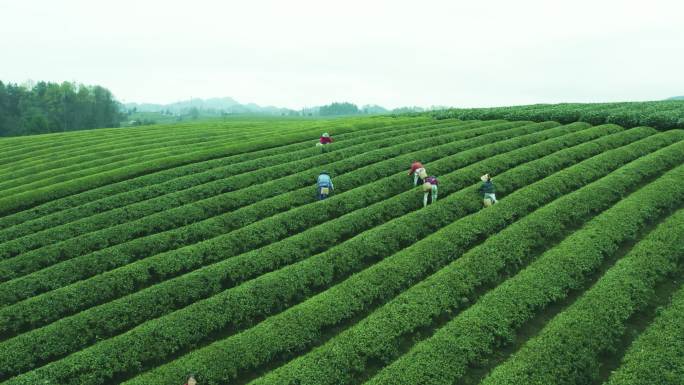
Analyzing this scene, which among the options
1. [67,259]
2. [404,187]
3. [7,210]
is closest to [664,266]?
[404,187]

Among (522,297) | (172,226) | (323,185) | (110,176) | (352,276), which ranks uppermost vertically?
(110,176)

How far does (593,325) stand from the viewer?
10.1m

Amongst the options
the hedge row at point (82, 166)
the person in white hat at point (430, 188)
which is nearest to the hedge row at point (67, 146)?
the hedge row at point (82, 166)

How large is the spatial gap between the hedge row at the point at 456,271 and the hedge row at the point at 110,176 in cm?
1783

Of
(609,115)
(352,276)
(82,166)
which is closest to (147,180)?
(82,166)

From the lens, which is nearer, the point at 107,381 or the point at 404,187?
the point at 107,381

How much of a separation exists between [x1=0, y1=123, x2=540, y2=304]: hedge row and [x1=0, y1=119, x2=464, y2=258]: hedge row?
150 centimetres

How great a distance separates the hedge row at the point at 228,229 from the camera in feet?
45.6

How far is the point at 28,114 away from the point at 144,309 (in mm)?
108853

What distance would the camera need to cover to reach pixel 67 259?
15.5 metres

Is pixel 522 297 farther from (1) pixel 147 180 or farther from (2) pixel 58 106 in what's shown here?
(2) pixel 58 106

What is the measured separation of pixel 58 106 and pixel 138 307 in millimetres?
110474

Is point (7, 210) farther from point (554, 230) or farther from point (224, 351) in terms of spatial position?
point (554, 230)

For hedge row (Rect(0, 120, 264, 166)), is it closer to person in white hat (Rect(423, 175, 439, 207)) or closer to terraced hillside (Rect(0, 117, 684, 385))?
terraced hillside (Rect(0, 117, 684, 385))
